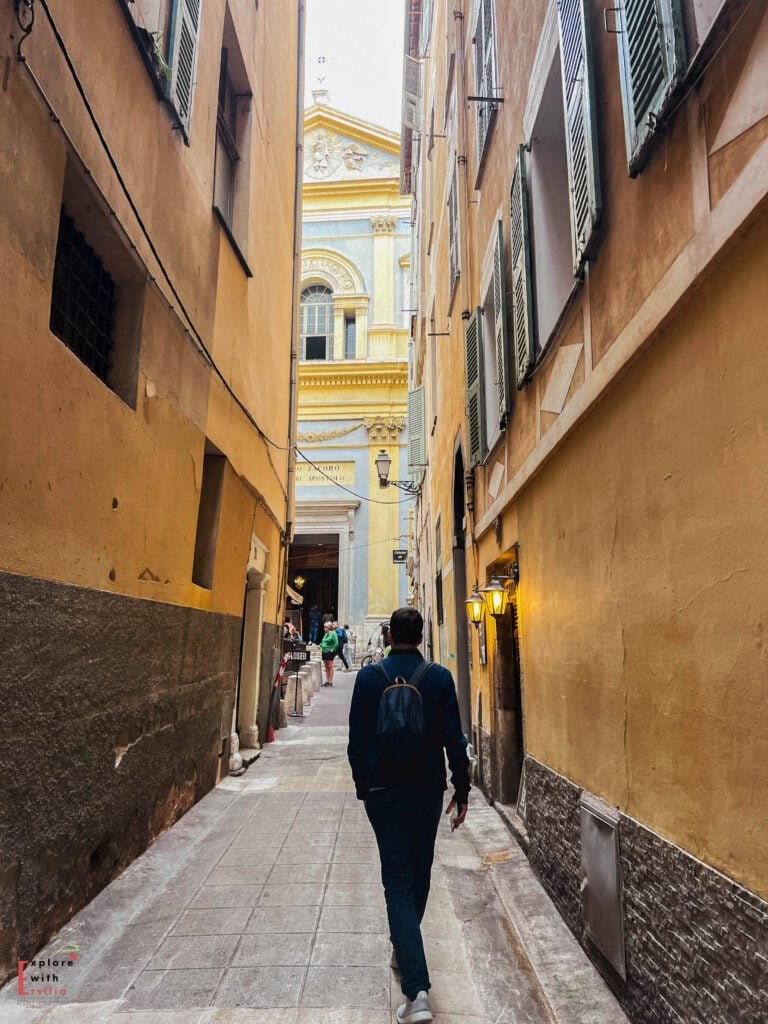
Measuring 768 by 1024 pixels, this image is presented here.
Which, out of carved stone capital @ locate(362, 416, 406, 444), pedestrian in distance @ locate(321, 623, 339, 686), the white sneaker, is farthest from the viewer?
carved stone capital @ locate(362, 416, 406, 444)

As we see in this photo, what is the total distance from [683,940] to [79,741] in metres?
3.14

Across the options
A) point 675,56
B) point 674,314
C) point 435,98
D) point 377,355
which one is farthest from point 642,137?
point 377,355

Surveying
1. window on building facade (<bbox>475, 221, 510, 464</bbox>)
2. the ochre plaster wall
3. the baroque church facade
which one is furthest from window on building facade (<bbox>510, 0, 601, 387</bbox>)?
the baroque church facade

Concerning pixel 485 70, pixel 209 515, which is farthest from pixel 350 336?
pixel 209 515

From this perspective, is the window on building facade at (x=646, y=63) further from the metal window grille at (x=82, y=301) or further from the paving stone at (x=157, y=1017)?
the paving stone at (x=157, y=1017)

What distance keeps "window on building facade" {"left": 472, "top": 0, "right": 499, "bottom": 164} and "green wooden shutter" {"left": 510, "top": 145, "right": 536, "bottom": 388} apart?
189 cm

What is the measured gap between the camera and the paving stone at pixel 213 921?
12.9 feet

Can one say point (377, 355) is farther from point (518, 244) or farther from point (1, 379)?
point (1, 379)

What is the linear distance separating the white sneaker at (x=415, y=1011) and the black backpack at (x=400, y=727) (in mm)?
929

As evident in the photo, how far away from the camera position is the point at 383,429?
30875 millimetres

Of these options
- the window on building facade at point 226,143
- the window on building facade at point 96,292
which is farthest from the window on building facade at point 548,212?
the window on building facade at point 226,143

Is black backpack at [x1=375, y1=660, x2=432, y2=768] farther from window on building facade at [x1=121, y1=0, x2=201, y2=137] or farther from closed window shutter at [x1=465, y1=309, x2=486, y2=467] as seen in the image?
closed window shutter at [x1=465, y1=309, x2=486, y2=467]

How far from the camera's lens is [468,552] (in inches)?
358

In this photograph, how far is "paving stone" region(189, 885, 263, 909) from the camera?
14.3 ft
